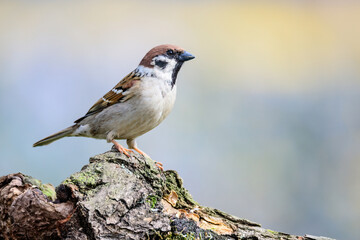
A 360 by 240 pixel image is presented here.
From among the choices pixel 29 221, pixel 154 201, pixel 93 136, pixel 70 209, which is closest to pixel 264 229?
pixel 154 201

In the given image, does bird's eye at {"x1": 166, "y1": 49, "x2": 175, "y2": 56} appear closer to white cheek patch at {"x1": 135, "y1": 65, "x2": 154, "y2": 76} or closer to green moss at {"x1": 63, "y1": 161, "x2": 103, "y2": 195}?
white cheek patch at {"x1": 135, "y1": 65, "x2": 154, "y2": 76}

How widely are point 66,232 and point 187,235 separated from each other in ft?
2.52

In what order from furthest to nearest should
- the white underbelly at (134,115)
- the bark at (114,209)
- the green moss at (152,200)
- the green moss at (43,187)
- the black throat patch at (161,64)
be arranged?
the black throat patch at (161,64), the white underbelly at (134,115), the green moss at (152,200), the green moss at (43,187), the bark at (114,209)

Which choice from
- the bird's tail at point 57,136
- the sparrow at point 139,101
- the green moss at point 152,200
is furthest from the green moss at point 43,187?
the bird's tail at point 57,136

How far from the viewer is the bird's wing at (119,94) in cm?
396

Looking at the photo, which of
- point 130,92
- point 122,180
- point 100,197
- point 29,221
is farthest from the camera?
point 130,92

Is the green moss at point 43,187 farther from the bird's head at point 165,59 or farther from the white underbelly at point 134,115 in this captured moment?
the bird's head at point 165,59

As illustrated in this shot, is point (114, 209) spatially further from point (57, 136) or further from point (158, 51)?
point (57, 136)

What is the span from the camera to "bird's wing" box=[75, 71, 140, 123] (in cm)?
396

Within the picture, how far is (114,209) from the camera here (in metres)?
2.49

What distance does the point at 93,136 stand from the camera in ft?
13.9

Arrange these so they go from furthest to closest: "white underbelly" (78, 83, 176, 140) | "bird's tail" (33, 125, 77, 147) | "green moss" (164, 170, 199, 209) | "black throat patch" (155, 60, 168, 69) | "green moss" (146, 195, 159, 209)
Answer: "bird's tail" (33, 125, 77, 147) < "black throat patch" (155, 60, 168, 69) < "white underbelly" (78, 83, 176, 140) < "green moss" (164, 170, 199, 209) < "green moss" (146, 195, 159, 209)

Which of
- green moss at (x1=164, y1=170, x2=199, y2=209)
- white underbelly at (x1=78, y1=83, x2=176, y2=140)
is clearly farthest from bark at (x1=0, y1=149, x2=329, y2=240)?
white underbelly at (x1=78, y1=83, x2=176, y2=140)

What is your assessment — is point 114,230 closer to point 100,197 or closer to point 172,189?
point 100,197
